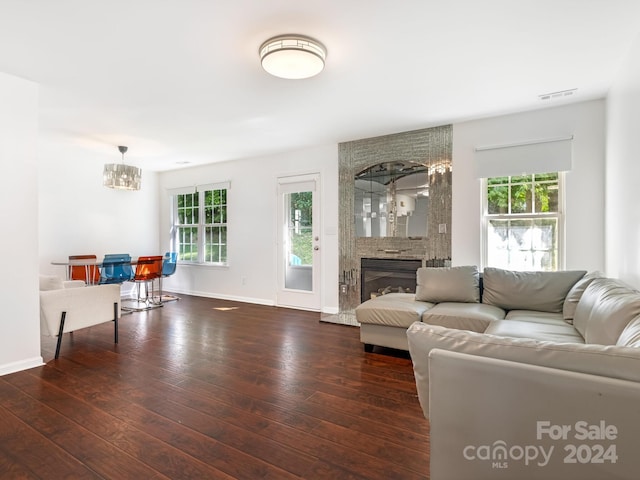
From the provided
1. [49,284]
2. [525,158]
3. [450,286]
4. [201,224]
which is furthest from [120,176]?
[525,158]

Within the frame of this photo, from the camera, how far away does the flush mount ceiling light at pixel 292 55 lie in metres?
2.30

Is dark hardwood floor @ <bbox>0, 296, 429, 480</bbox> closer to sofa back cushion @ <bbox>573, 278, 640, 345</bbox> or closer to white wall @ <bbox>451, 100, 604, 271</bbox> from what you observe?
sofa back cushion @ <bbox>573, 278, 640, 345</bbox>

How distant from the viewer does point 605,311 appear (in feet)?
6.12

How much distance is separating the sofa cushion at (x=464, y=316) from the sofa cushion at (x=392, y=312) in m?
0.10

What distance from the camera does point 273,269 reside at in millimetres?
5625

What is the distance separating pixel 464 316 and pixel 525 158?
201 cm

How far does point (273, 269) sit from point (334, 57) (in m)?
3.68

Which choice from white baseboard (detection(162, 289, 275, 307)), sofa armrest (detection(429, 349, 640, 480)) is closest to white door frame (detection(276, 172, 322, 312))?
white baseboard (detection(162, 289, 275, 307))

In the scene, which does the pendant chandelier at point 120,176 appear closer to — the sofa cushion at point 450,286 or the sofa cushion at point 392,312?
the sofa cushion at point 392,312

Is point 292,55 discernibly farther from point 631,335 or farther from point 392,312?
point 631,335

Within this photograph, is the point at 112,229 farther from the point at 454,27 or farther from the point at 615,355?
the point at 615,355

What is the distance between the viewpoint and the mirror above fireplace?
14.3ft

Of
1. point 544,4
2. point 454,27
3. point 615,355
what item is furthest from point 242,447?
point 544,4

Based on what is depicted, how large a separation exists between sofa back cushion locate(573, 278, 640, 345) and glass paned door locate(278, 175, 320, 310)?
134 inches
